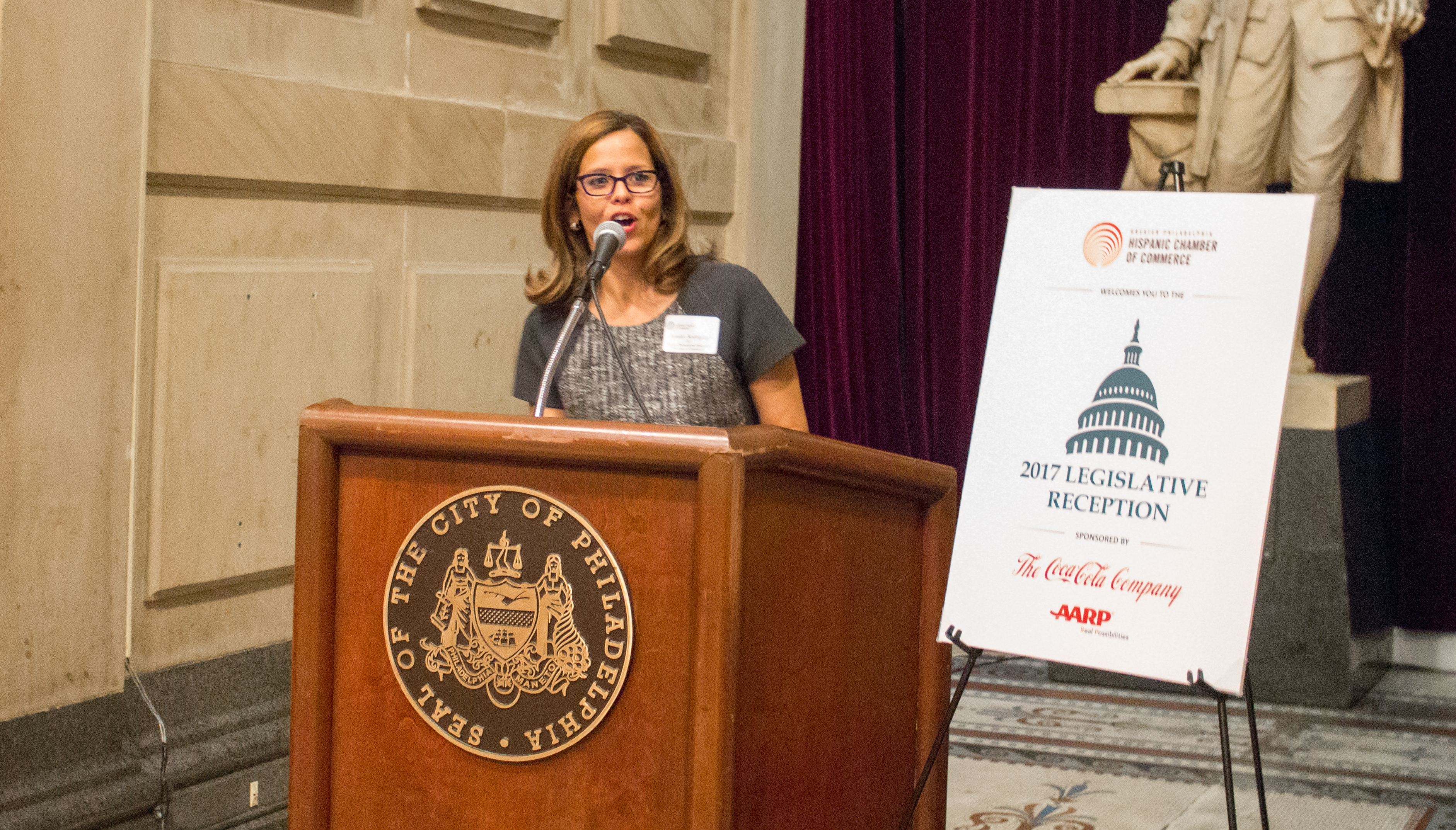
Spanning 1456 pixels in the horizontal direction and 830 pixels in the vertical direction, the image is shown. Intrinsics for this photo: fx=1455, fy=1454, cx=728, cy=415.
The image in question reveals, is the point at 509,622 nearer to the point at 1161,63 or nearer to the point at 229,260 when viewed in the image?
the point at 229,260

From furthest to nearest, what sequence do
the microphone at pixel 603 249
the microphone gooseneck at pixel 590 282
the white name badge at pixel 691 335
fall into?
the white name badge at pixel 691 335
the microphone at pixel 603 249
the microphone gooseneck at pixel 590 282

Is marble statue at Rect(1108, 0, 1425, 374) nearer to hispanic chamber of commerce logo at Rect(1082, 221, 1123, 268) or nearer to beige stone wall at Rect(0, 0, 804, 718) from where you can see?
beige stone wall at Rect(0, 0, 804, 718)

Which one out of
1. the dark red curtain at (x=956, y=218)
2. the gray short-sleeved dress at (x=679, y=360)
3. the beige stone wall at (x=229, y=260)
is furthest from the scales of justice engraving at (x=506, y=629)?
the dark red curtain at (x=956, y=218)

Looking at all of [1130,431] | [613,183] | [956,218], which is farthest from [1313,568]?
[613,183]

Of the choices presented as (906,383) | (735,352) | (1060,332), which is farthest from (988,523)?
(906,383)

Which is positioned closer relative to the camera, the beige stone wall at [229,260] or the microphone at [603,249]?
the microphone at [603,249]

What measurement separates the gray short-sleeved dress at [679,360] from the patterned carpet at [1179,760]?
1.06 m

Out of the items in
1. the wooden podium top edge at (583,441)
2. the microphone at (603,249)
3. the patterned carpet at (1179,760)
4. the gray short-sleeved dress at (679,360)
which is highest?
the microphone at (603,249)

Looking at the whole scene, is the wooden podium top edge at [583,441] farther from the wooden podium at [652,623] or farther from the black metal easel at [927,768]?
the black metal easel at [927,768]

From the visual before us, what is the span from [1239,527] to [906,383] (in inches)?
115

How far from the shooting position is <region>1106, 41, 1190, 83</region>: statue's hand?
12.2 ft

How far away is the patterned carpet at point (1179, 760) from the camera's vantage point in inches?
108

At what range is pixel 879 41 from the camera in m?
4.44

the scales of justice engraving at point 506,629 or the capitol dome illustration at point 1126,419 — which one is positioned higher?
the capitol dome illustration at point 1126,419
